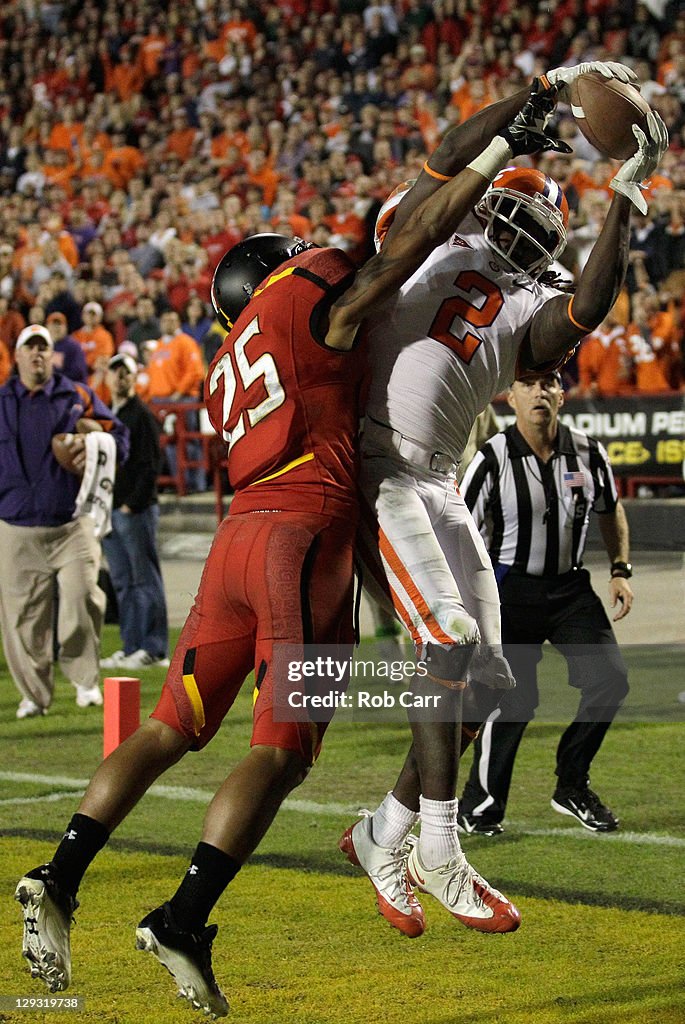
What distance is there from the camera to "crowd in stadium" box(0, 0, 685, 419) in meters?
15.1

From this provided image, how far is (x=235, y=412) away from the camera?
4.29 m

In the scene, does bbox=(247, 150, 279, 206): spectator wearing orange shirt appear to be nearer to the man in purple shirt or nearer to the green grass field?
the man in purple shirt

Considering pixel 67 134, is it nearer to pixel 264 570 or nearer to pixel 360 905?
pixel 360 905

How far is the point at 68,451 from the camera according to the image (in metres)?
9.02

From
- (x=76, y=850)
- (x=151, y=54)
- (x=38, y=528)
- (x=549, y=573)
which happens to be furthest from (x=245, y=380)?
(x=151, y=54)

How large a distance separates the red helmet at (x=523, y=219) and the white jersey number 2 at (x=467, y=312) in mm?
105

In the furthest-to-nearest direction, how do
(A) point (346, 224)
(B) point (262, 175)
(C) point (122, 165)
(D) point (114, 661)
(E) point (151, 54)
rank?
(E) point (151, 54), (C) point (122, 165), (B) point (262, 175), (A) point (346, 224), (D) point (114, 661)

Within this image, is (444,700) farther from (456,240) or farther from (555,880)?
(555,880)

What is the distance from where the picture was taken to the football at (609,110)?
3969 mm

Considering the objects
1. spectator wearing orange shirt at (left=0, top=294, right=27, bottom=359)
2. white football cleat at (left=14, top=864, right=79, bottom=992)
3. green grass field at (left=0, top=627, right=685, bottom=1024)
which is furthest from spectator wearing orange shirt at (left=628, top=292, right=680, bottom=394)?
white football cleat at (left=14, top=864, right=79, bottom=992)

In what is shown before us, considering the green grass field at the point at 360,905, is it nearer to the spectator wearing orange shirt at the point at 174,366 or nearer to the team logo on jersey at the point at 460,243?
the team logo on jersey at the point at 460,243

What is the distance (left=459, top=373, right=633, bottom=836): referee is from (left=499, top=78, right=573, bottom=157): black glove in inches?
106

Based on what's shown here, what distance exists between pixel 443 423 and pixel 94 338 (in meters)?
13.5

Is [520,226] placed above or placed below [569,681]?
above
